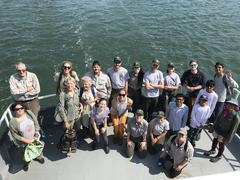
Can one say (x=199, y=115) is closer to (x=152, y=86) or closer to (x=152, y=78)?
(x=152, y=86)

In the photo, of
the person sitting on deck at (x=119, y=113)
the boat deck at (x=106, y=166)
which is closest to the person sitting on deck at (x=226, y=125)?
the boat deck at (x=106, y=166)

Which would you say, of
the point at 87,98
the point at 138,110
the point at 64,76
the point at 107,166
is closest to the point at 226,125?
→ the point at 138,110

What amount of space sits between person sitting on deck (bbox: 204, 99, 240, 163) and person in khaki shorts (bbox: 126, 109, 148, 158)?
1.84 m

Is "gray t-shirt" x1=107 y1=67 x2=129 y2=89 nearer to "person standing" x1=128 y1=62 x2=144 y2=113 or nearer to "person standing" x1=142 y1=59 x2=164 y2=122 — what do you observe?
"person standing" x1=128 y1=62 x2=144 y2=113

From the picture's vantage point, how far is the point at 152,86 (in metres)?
8.95

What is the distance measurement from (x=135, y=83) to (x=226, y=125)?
286 cm

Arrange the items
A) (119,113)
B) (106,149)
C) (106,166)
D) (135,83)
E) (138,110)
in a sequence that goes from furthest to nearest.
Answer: (135,83)
(119,113)
(106,149)
(106,166)
(138,110)

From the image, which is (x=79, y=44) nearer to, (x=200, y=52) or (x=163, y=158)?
(x=200, y=52)

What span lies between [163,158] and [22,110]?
3.79m

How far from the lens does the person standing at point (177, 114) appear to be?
8359 millimetres

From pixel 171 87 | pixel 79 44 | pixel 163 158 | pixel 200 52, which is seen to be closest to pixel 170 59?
pixel 200 52

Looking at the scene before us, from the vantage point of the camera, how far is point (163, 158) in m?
8.24

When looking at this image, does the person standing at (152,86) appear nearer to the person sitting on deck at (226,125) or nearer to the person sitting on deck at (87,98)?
the person sitting on deck at (87,98)

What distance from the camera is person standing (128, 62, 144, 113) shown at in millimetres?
9125
